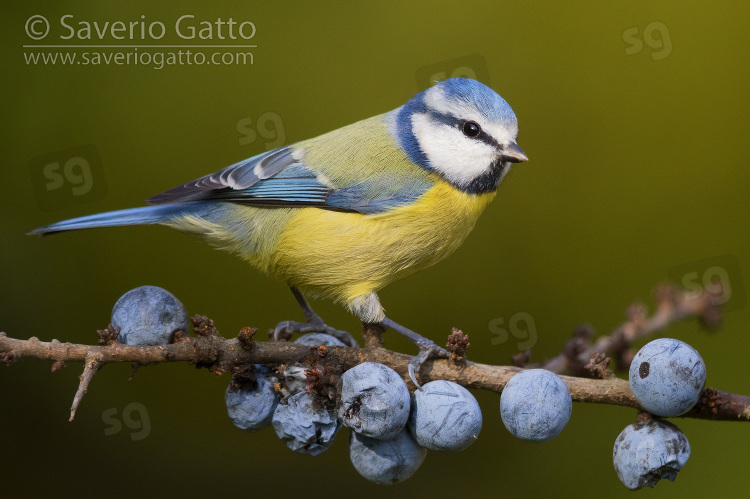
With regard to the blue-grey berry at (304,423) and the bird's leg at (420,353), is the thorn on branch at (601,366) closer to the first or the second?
the bird's leg at (420,353)

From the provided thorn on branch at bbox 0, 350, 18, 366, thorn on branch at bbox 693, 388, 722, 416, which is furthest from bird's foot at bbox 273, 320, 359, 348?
thorn on branch at bbox 693, 388, 722, 416

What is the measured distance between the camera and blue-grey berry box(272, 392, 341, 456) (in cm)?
174

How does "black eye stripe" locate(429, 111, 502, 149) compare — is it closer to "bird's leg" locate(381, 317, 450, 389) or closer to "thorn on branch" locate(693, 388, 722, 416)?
"bird's leg" locate(381, 317, 450, 389)

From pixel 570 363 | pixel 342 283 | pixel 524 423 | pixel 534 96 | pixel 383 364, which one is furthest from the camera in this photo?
pixel 534 96

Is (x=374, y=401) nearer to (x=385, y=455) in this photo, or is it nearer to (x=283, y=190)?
(x=385, y=455)

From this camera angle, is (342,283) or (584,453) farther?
(584,453)

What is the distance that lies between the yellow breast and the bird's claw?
0.34 metres

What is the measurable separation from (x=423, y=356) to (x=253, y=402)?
439 millimetres

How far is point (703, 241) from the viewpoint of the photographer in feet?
9.14

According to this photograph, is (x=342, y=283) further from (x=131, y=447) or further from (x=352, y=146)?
(x=131, y=447)

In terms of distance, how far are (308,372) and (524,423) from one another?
1.59 feet

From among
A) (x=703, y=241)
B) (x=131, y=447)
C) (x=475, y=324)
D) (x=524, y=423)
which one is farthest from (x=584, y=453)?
(x=131, y=447)

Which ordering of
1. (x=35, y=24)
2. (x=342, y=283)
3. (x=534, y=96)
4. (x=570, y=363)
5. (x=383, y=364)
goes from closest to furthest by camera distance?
(x=383, y=364) < (x=570, y=363) < (x=342, y=283) < (x=35, y=24) < (x=534, y=96)

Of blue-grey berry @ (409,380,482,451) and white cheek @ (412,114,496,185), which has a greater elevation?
white cheek @ (412,114,496,185)
